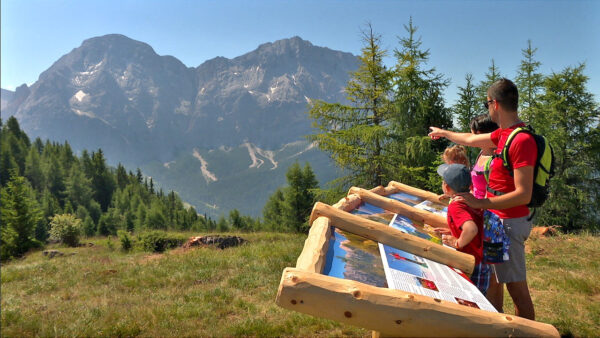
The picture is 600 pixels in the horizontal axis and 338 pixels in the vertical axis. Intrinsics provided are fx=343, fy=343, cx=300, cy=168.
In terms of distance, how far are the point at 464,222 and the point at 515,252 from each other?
534 millimetres

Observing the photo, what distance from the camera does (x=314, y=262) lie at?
238cm

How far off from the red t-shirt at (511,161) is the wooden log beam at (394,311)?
3.79 ft

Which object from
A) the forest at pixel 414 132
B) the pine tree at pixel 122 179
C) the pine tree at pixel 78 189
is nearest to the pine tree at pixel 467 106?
the forest at pixel 414 132

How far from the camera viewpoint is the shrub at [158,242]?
67.7 ft

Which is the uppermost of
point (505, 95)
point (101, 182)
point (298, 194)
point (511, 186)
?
point (505, 95)

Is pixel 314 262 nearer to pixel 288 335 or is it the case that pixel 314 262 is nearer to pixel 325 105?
pixel 288 335

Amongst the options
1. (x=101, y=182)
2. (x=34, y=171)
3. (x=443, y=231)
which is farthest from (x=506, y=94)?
(x=101, y=182)

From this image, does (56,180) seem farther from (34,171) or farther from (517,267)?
(517,267)

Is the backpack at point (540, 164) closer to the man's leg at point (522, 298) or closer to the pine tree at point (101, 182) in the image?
the man's leg at point (522, 298)

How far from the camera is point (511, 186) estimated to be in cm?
284

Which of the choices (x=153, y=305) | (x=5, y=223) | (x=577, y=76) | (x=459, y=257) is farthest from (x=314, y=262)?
(x=5, y=223)

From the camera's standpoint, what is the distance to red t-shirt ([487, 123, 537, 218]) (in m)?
2.60

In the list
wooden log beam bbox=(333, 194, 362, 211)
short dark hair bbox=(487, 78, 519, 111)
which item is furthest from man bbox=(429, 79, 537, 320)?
wooden log beam bbox=(333, 194, 362, 211)

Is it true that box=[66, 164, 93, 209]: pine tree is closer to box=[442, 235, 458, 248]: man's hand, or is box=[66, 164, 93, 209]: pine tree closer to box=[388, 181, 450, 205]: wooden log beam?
box=[388, 181, 450, 205]: wooden log beam
